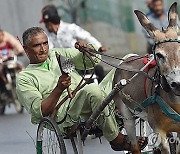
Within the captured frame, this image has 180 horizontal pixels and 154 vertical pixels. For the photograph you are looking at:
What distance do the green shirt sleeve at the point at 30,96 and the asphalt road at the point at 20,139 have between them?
65cm

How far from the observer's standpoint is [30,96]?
8.41m

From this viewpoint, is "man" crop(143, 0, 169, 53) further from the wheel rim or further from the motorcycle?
the wheel rim

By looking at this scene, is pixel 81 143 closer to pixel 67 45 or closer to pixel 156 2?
pixel 67 45

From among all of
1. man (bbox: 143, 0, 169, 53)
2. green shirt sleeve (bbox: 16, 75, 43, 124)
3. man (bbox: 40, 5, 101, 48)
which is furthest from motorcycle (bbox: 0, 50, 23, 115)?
green shirt sleeve (bbox: 16, 75, 43, 124)

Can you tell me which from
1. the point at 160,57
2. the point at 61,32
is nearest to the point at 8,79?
the point at 61,32

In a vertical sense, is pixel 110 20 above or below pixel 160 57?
below

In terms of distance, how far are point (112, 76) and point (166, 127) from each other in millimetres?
1381

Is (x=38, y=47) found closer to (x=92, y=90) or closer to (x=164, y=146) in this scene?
(x=92, y=90)

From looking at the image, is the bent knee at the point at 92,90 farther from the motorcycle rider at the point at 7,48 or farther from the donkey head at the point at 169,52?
the motorcycle rider at the point at 7,48

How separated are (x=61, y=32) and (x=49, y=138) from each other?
15.2ft

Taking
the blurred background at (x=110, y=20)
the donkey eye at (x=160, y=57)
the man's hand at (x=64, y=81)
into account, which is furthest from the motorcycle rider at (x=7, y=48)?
the donkey eye at (x=160, y=57)

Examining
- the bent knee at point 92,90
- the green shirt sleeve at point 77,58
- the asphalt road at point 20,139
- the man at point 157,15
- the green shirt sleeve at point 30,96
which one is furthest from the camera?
the man at point 157,15

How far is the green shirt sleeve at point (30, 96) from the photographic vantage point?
8352 millimetres

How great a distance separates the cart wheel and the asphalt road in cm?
30
